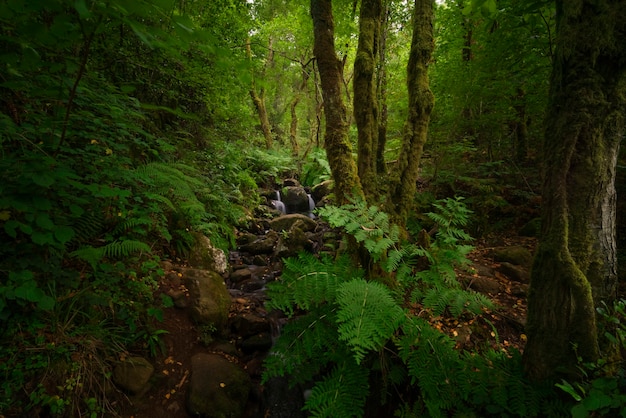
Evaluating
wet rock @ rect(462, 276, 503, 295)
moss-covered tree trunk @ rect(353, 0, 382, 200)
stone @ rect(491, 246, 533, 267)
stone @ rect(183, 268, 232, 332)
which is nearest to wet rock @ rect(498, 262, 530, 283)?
stone @ rect(491, 246, 533, 267)

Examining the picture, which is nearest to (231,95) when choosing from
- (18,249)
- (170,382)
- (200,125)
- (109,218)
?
(200,125)

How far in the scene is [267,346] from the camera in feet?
13.6

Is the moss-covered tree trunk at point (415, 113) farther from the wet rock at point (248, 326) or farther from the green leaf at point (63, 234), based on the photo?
the green leaf at point (63, 234)

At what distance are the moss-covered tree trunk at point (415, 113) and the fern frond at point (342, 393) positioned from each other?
2.36 m

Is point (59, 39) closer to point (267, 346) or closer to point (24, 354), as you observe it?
point (24, 354)

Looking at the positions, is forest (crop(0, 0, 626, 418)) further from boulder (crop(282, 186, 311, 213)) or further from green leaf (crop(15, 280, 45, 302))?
boulder (crop(282, 186, 311, 213))

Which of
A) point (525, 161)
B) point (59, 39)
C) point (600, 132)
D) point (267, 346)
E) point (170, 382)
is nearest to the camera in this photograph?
point (59, 39)

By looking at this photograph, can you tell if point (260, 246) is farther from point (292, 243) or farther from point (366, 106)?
point (366, 106)

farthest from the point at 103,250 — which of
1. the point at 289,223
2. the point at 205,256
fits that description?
the point at 289,223

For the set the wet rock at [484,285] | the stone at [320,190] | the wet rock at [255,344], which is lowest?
the wet rock at [255,344]

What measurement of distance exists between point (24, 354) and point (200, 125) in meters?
6.01

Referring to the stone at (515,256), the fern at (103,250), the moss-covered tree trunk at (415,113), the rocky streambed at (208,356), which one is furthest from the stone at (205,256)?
the stone at (515,256)

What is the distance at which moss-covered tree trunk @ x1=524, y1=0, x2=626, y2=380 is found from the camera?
171cm

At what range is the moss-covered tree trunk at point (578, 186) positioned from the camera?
1714 millimetres
